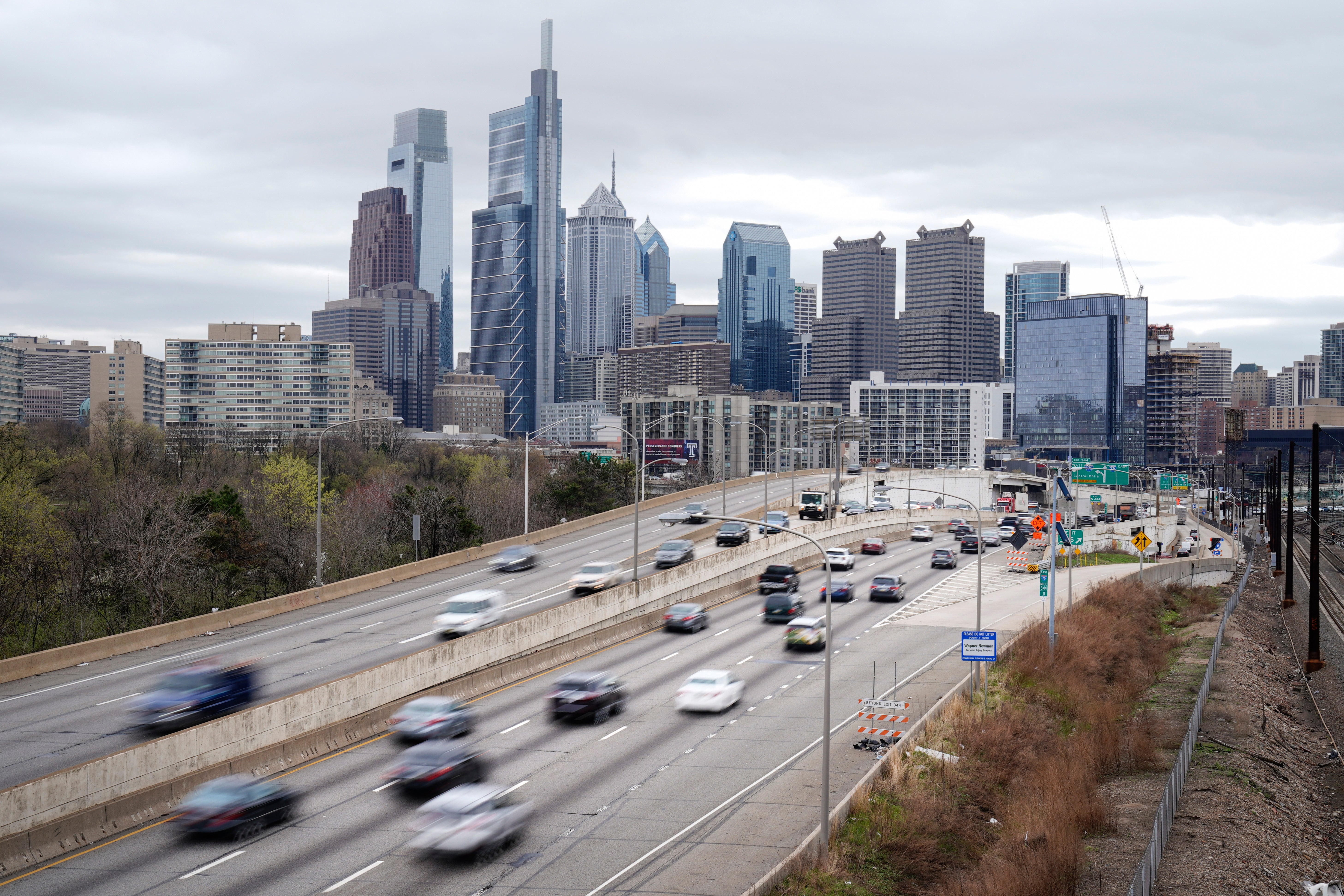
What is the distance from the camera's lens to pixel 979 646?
34.3 m

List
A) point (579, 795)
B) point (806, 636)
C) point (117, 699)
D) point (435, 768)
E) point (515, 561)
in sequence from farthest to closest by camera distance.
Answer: point (515, 561)
point (806, 636)
point (117, 699)
point (579, 795)
point (435, 768)

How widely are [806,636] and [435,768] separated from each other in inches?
847

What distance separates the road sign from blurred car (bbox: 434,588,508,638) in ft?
55.8

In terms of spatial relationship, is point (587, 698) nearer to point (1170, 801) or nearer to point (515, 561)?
point (1170, 801)

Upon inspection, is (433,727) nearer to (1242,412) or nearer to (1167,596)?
(1167,596)

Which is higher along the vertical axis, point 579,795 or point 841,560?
point 841,560

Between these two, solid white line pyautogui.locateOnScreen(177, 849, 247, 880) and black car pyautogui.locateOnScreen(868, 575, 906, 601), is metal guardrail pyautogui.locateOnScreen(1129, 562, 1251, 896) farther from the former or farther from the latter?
solid white line pyautogui.locateOnScreen(177, 849, 247, 880)

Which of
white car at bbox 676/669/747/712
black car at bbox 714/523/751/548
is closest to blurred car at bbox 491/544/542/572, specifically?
black car at bbox 714/523/751/548

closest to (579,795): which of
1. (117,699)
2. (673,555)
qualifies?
(117,699)

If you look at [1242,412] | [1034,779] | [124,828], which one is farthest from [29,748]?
[1242,412]

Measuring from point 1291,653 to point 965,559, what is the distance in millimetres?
25158

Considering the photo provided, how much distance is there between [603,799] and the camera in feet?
86.9

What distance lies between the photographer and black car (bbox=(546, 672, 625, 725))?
108ft

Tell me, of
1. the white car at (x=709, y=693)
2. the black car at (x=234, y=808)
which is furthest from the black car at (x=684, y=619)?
the black car at (x=234, y=808)
